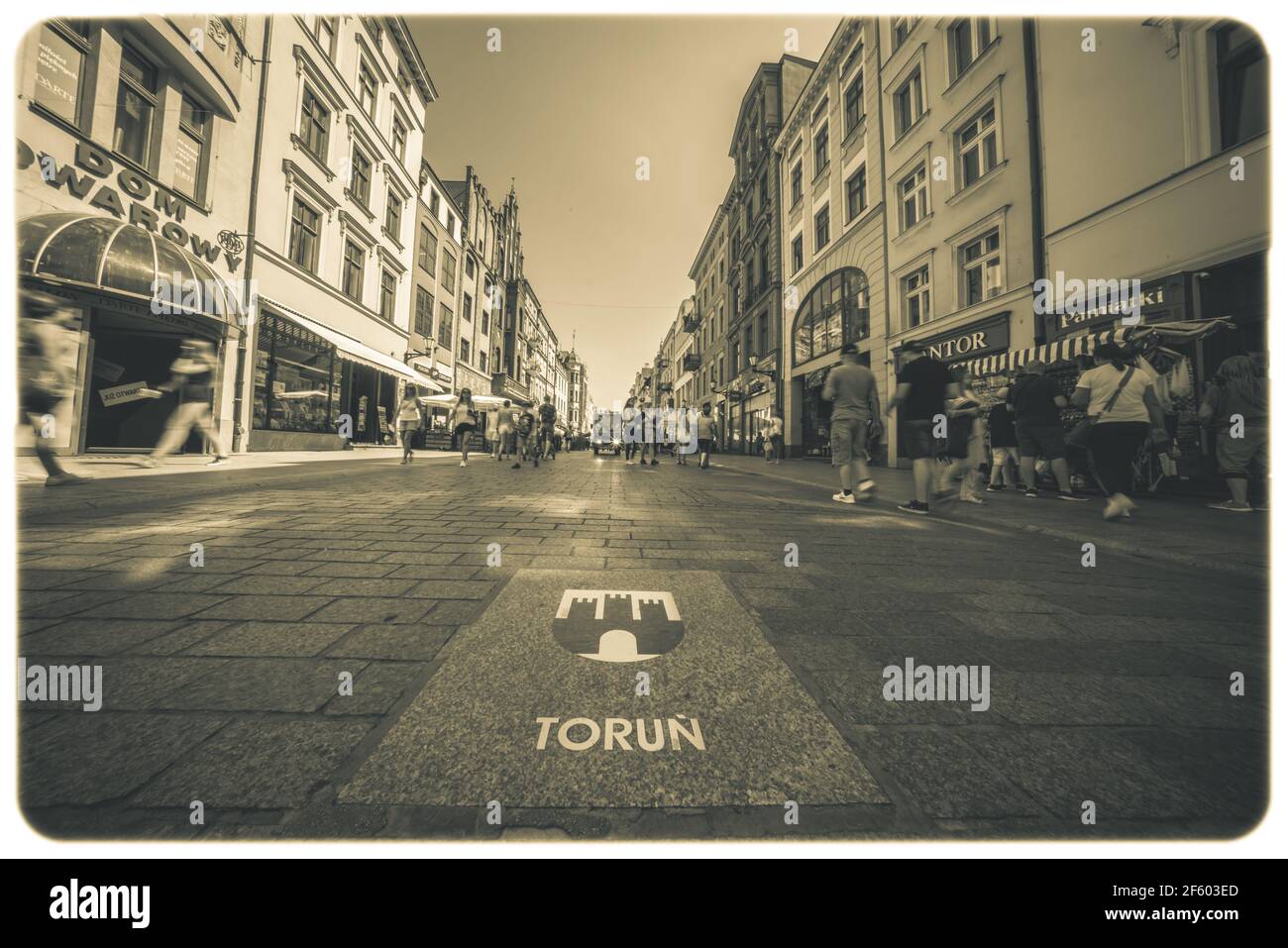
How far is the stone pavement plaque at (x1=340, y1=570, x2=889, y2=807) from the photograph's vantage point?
1.08m

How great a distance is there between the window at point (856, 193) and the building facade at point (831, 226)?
0.03 m

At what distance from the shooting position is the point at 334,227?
17.4 metres

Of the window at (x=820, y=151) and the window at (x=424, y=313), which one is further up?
the window at (x=820, y=151)

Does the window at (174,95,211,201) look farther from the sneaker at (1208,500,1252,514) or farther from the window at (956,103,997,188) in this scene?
the sneaker at (1208,500,1252,514)

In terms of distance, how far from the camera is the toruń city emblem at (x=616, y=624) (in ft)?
6.08

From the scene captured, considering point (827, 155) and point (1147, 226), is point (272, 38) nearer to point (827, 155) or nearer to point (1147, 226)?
point (827, 155)

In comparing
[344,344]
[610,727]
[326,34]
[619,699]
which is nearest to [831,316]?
[344,344]

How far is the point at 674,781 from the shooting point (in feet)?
3.67

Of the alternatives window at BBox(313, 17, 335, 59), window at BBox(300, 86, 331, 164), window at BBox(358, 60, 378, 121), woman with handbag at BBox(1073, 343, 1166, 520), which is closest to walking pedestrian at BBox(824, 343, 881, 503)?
woman with handbag at BBox(1073, 343, 1166, 520)

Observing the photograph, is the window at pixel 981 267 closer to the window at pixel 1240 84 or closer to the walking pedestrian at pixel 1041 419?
the window at pixel 1240 84

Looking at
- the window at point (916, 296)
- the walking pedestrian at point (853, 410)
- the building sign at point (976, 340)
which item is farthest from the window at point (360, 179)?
the building sign at point (976, 340)
